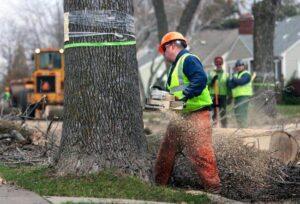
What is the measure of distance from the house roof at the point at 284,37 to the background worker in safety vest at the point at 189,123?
31781 millimetres

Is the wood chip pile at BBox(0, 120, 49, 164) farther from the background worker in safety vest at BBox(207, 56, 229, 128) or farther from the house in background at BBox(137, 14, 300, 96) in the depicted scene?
the house in background at BBox(137, 14, 300, 96)

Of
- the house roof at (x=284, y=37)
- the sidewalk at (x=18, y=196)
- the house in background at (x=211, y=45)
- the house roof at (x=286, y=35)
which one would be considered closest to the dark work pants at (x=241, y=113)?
the sidewalk at (x=18, y=196)

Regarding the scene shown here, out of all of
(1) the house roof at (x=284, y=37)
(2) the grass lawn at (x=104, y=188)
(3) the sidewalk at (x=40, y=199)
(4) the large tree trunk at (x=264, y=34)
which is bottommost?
(3) the sidewalk at (x=40, y=199)

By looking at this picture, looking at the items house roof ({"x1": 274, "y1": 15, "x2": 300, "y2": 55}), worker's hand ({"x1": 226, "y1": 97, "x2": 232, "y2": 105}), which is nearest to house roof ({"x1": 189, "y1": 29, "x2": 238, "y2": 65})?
house roof ({"x1": 274, "y1": 15, "x2": 300, "y2": 55})

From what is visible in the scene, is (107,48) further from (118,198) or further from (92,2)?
(118,198)

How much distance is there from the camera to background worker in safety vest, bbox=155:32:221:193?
23.1 feet

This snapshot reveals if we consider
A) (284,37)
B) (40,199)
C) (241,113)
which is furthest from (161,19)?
(284,37)

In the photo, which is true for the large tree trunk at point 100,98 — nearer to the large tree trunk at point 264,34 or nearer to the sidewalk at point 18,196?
the sidewalk at point 18,196

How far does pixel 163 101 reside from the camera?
6.98 m

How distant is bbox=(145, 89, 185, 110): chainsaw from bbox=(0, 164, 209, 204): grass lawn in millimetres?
887

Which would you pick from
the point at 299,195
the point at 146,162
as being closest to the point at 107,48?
the point at 146,162

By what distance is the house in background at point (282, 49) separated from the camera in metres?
38.0

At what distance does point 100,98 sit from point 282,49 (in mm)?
33257

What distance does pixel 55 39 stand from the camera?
54062 mm
